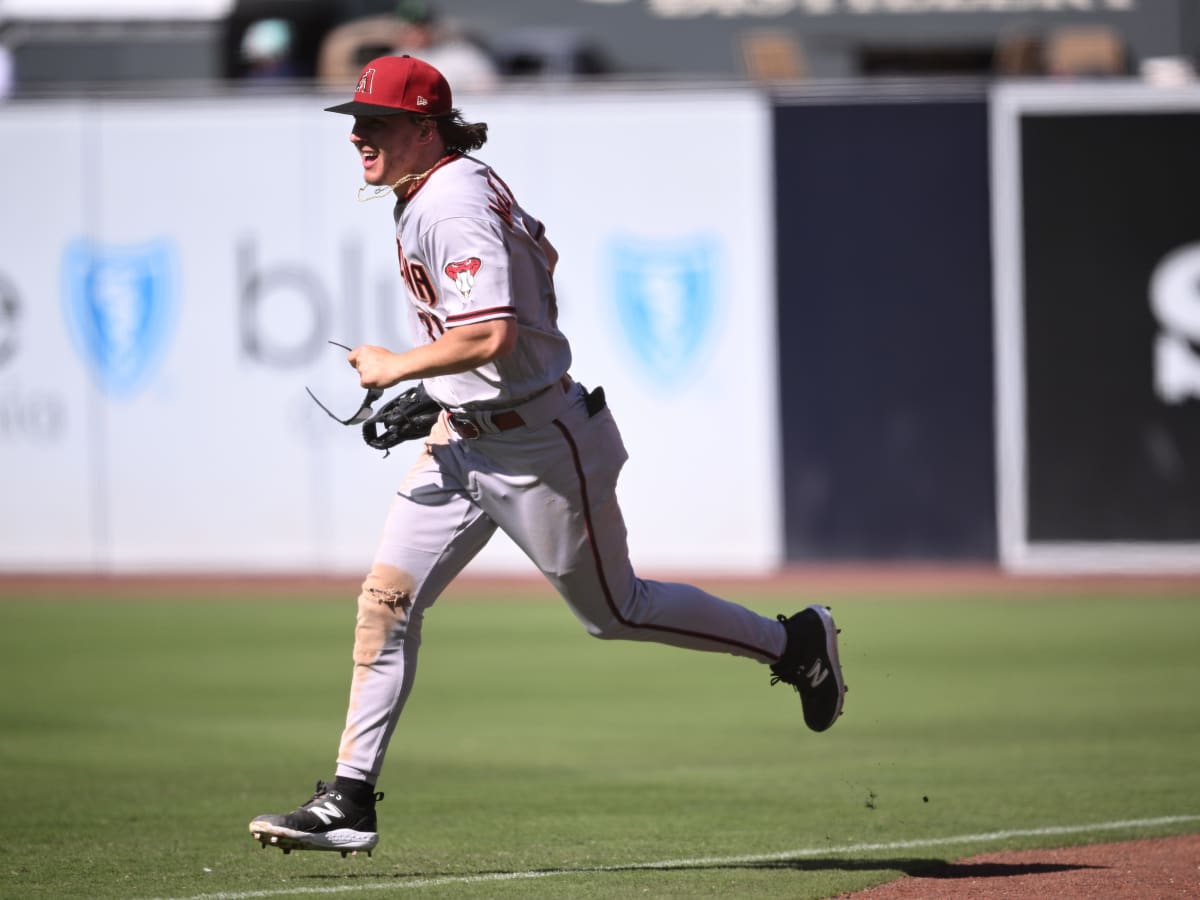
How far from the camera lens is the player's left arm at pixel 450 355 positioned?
5160mm

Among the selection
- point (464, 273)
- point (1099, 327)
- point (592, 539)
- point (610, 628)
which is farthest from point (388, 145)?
point (1099, 327)

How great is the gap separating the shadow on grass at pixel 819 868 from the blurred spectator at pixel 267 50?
38.9 feet

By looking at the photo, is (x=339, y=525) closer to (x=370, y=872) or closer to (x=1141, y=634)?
(x=1141, y=634)

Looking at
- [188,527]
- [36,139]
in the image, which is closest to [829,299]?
[188,527]

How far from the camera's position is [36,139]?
50.0 feet

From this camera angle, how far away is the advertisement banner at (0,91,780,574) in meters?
14.8

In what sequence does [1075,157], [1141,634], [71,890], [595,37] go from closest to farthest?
[71,890], [1141,634], [1075,157], [595,37]

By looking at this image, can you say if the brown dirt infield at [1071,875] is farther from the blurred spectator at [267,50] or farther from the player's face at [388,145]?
the blurred spectator at [267,50]

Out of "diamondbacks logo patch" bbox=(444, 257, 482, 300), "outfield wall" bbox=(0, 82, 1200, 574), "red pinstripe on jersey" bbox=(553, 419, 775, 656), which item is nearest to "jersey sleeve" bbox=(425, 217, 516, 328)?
"diamondbacks logo patch" bbox=(444, 257, 482, 300)

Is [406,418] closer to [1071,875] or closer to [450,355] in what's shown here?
[450,355]

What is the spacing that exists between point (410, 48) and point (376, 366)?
10454mm

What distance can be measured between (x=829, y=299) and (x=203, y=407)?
4.85 metres

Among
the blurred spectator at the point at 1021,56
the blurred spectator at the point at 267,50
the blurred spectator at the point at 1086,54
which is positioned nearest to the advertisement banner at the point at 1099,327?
the blurred spectator at the point at 1021,56

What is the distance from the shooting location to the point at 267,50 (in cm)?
1673
